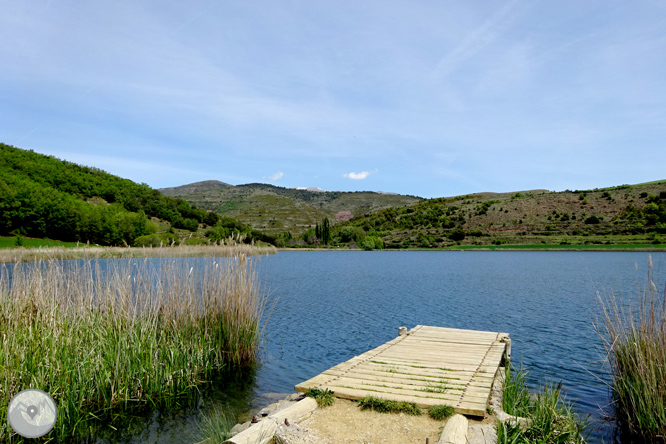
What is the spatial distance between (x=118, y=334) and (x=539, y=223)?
70961 millimetres

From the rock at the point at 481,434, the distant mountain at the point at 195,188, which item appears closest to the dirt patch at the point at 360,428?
the rock at the point at 481,434

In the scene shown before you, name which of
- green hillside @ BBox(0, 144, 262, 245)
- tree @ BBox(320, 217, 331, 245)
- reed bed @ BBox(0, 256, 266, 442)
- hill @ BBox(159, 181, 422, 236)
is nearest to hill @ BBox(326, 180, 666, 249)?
tree @ BBox(320, 217, 331, 245)

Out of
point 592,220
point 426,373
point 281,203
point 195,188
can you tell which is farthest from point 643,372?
point 195,188

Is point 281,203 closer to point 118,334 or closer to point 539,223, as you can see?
point 539,223

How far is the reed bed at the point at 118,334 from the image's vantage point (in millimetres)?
5336

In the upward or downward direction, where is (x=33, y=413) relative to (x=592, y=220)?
downward

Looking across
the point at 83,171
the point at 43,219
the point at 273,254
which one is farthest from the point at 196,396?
the point at 83,171

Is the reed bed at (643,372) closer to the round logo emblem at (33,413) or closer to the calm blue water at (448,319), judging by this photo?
the calm blue water at (448,319)

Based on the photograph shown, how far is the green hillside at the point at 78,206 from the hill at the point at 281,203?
27.6m

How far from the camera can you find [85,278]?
7812mm

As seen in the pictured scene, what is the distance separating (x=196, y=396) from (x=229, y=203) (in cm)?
12681

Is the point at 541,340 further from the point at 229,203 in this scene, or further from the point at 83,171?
the point at 229,203

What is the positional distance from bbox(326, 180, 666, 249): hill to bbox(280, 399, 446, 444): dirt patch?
195 feet

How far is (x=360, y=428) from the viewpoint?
4910 millimetres
